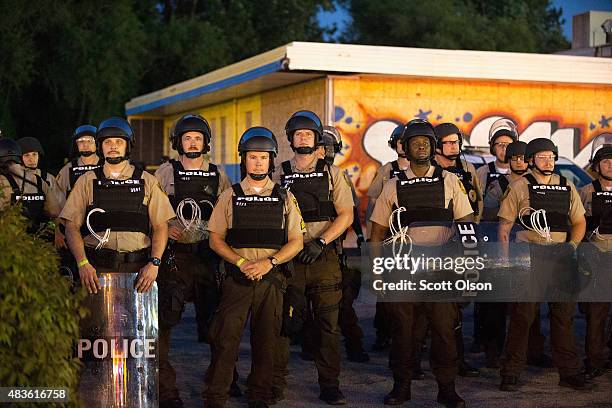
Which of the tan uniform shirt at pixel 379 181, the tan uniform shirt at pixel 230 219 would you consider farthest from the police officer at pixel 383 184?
the tan uniform shirt at pixel 230 219

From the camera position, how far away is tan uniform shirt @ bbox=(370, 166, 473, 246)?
8.04 m

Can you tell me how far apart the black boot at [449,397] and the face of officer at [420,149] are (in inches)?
69.0

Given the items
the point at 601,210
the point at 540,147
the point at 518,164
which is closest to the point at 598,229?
the point at 601,210

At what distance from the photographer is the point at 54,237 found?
9523 mm

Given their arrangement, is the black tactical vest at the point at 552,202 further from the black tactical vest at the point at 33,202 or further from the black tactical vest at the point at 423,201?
the black tactical vest at the point at 33,202

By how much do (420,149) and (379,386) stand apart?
214 cm

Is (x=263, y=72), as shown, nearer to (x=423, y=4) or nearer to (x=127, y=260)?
(x=127, y=260)

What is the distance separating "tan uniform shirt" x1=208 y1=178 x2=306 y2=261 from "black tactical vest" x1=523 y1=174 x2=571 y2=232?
2.12 meters

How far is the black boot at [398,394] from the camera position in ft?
26.8

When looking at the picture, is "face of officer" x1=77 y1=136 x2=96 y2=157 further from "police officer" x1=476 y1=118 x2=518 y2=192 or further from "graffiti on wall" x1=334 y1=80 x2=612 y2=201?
"graffiti on wall" x1=334 y1=80 x2=612 y2=201

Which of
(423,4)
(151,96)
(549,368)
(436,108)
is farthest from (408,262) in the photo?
(423,4)

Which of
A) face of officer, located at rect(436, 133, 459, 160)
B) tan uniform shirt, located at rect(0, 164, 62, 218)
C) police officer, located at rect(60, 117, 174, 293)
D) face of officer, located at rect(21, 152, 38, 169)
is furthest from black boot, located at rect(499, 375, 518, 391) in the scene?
face of officer, located at rect(21, 152, 38, 169)

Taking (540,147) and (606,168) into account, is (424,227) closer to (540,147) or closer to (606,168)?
(540,147)

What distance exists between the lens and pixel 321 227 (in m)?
8.55
